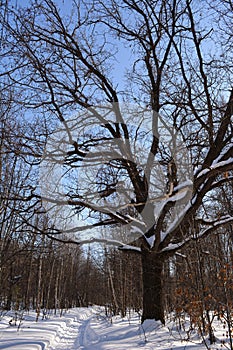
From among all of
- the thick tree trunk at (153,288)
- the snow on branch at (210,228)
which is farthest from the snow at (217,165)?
the thick tree trunk at (153,288)

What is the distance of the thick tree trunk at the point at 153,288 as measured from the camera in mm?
8703

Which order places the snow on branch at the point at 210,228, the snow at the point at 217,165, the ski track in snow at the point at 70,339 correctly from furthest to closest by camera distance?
the ski track in snow at the point at 70,339 → the snow on branch at the point at 210,228 → the snow at the point at 217,165

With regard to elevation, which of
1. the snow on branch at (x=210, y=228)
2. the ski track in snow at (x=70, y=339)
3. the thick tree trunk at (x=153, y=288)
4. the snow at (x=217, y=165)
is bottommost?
the ski track in snow at (x=70, y=339)

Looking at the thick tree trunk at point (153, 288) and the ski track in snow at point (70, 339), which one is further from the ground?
the thick tree trunk at point (153, 288)

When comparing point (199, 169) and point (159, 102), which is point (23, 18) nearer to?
point (159, 102)

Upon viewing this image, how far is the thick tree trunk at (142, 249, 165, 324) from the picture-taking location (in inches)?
343

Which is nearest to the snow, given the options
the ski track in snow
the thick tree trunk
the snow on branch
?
the snow on branch

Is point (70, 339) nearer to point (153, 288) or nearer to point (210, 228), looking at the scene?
point (153, 288)

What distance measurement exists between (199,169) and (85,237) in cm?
481

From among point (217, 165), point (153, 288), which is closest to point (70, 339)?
point (153, 288)

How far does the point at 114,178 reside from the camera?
942cm

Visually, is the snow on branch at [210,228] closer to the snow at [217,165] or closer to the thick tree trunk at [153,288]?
the thick tree trunk at [153,288]

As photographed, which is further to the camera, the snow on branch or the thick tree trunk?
the thick tree trunk

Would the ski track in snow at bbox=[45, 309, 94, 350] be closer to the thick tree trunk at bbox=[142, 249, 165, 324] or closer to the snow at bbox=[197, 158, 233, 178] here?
the thick tree trunk at bbox=[142, 249, 165, 324]
